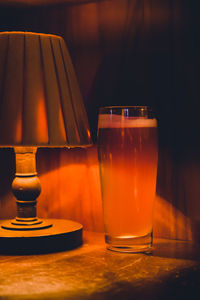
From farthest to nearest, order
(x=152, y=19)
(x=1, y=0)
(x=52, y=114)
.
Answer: (x=1, y=0), (x=152, y=19), (x=52, y=114)

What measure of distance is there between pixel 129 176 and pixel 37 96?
26cm

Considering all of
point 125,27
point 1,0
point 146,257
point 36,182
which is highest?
point 1,0

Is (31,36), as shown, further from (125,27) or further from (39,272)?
(39,272)

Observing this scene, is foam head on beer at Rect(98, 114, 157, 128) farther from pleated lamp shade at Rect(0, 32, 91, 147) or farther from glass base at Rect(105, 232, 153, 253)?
glass base at Rect(105, 232, 153, 253)

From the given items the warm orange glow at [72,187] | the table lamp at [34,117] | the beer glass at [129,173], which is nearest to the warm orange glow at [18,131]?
the table lamp at [34,117]

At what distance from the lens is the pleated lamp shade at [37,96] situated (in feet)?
2.98

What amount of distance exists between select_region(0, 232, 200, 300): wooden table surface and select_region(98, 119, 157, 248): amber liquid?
6 centimetres

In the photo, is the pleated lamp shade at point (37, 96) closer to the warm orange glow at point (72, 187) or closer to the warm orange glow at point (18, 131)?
the warm orange glow at point (18, 131)

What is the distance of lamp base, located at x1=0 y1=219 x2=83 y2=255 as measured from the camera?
2.94 feet

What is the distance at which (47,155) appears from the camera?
120 cm

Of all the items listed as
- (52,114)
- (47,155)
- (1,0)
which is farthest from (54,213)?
(1,0)

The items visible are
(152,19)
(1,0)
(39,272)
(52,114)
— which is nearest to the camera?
(39,272)

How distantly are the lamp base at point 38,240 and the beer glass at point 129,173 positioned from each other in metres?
0.09

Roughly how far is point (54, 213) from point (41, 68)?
430 millimetres
